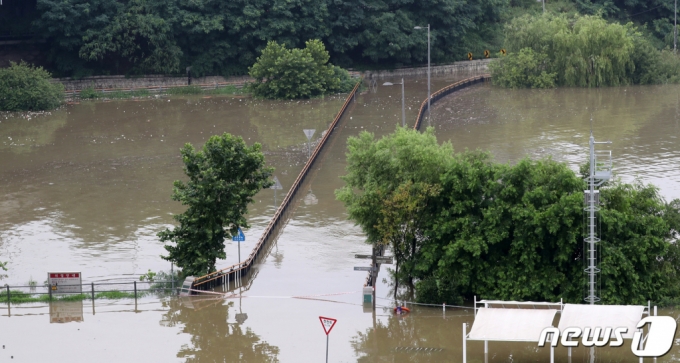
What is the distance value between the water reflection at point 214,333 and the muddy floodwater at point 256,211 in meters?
0.07

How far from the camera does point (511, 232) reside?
34094mm

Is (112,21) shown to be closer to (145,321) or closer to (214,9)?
(214,9)

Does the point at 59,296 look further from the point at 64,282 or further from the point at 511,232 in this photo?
the point at 511,232

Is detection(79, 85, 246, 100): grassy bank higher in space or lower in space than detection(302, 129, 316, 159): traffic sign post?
higher

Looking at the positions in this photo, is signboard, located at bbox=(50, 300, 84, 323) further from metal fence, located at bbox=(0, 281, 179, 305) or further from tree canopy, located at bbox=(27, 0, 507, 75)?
tree canopy, located at bbox=(27, 0, 507, 75)

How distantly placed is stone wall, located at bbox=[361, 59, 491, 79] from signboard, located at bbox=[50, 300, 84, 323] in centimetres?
4996

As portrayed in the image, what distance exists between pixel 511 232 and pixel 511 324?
5960 mm

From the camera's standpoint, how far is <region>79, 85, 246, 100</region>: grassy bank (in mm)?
76438

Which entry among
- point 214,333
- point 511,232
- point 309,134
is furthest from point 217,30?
point 214,333

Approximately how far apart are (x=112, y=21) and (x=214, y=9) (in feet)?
24.6

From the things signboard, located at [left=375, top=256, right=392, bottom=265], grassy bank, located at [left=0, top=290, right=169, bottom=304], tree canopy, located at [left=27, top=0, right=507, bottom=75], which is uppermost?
tree canopy, located at [left=27, top=0, right=507, bottom=75]

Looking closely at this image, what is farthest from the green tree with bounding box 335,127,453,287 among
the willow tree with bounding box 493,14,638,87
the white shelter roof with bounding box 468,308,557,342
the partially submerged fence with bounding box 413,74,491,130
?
the willow tree with bounding box 493,14,638,87

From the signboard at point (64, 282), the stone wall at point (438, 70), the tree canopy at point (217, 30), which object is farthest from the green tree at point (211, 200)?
the stone wall at point (438, 70)

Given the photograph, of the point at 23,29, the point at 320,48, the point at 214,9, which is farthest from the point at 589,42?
the point at 23,29
